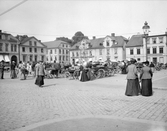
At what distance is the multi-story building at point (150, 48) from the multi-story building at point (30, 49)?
3119 centimetres

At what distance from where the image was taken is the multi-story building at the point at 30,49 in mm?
56378

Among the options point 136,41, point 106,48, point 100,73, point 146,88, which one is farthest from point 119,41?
point 146,88

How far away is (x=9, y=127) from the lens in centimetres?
429

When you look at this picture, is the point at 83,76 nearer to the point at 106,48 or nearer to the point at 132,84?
the point at 132,84

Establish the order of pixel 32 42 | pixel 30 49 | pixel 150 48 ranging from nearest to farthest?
pixel 150 48, pixel 30 49, pixel 32 42

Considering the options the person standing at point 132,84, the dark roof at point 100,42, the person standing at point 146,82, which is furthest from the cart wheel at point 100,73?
the dark roof at point 100,42

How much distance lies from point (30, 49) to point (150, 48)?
39.1 metres

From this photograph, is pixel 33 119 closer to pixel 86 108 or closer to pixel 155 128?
pixel 86 108

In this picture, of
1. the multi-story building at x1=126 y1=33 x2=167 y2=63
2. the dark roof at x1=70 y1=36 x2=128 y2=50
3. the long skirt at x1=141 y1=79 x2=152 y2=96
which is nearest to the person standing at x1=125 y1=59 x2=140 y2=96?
the long skirt at x1=141 y1=79 x2=152 y2=96

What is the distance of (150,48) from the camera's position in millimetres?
48719

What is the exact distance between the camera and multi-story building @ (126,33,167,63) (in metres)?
45.0

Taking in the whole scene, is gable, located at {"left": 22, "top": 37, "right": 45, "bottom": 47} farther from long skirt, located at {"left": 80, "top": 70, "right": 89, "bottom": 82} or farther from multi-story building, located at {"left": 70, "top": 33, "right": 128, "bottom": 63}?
long skirt, located at {"left": 80, "top": 70, "right": 89, "bottom": 82}

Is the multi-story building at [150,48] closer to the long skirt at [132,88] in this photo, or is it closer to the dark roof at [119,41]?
the dark roof at [119,41]

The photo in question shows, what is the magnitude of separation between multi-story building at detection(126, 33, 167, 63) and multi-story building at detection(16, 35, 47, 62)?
3119 cm
